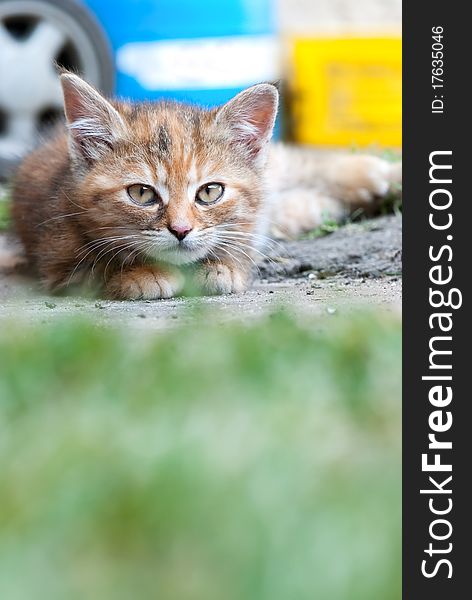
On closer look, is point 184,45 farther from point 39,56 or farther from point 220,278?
point 220,278

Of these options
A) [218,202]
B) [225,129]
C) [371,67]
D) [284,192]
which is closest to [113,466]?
[218,202]

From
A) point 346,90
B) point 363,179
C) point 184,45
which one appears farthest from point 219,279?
point 346,90

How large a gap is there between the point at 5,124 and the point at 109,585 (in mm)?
4051

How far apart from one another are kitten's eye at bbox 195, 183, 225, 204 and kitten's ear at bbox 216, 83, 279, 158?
0.71 ft

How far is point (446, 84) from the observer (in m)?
2.20

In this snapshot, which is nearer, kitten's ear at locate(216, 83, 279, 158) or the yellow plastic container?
kitten's ear at locate(216, 83, 279, 158)

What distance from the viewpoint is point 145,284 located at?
8.47 feet

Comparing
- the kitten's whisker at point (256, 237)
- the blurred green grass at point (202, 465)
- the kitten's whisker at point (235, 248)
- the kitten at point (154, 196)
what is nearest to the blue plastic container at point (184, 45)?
the kitten's whisker at point (256, 237)

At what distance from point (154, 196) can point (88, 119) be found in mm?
323

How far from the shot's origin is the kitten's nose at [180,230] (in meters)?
2.52

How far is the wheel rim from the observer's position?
15.0 feet

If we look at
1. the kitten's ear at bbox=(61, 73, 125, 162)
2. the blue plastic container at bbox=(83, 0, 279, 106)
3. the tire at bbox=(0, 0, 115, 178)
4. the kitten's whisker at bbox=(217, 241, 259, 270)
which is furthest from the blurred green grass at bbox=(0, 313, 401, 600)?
the blue plastic container at bbox=(83, 0, 279, 106)

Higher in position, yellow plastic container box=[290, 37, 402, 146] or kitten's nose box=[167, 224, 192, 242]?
yellow plastic container box=[290, 37, 402, 146]

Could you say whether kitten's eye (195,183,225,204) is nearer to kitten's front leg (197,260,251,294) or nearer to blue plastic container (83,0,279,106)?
kitten's front leg (197,260,251,294)
